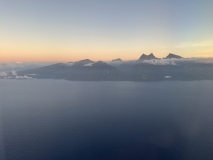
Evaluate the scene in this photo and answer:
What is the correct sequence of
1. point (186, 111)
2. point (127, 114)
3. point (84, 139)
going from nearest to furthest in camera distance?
point (84, 139), point (127, 114), point (186, 111)

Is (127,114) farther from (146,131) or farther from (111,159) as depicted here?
(111,159)

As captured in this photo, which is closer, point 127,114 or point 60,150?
point 60,150

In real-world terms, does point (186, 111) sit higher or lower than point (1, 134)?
lower

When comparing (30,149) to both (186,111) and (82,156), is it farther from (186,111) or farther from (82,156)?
(186,111)

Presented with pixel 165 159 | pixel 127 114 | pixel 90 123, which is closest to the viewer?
pixel 165 159

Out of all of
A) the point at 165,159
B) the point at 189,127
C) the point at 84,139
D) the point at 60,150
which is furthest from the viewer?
the point at 189,127

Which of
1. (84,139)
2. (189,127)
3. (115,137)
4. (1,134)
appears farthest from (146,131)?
(1,134)

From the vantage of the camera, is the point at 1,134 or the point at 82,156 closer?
the point at 82,156

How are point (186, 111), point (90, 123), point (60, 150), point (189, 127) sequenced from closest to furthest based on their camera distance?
point (60, 150), point (189, 127), point (90, 123), point (186, 111)

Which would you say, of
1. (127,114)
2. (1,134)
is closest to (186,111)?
(127,114)
